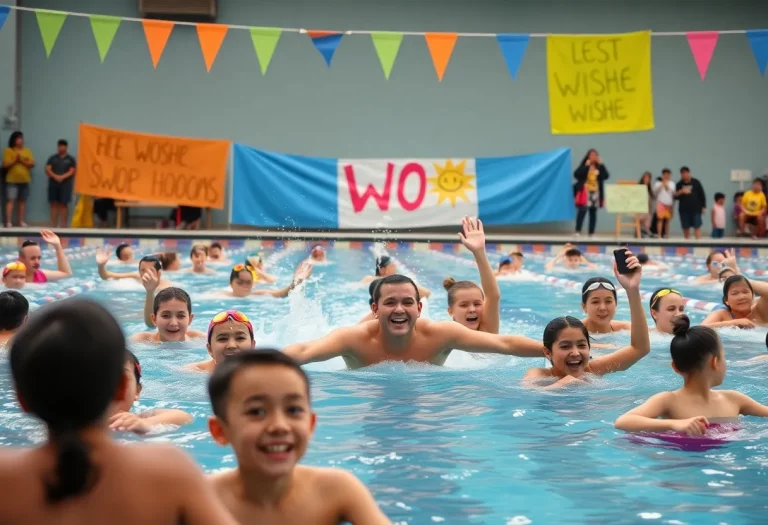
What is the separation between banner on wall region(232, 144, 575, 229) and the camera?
21672 millimetres

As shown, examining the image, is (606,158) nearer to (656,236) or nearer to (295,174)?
(656,236)

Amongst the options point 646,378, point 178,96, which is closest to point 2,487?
point 646,378

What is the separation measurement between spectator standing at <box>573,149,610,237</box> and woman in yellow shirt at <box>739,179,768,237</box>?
9.68 ft

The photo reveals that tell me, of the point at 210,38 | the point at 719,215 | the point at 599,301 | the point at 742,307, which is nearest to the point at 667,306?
the point at 599,301

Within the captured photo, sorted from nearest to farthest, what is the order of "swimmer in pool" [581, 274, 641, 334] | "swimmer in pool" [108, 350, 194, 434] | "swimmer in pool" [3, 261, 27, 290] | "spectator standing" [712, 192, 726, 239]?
1. "swimmer in pool" [108, 350, 194, 434]
2. "swimmer in pool" [581, 274, 641, 334]
3. "swimmer in pool" [3, 261, 27, 290]
4. "spectator standing" [712, 192, 726, 239]

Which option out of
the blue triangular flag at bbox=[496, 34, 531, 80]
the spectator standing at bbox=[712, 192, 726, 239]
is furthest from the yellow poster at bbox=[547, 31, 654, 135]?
the spectator standing at bbox=[712, 192, 726, 239]

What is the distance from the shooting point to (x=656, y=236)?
2158 centimetres

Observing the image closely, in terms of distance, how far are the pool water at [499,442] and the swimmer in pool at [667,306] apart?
26 centimetres

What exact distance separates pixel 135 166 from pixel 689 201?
11.4 meters

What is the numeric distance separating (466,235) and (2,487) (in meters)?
4.54

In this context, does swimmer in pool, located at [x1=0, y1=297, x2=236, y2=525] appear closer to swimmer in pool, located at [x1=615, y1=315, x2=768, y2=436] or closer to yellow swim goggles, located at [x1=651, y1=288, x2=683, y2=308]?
swimmer in pool, located at [x1=615, y1=315, x2=768, y2=436]

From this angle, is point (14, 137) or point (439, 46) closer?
point (439, 46)

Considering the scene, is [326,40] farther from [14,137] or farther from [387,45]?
[14,137]

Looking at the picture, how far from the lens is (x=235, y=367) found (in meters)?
2.54
